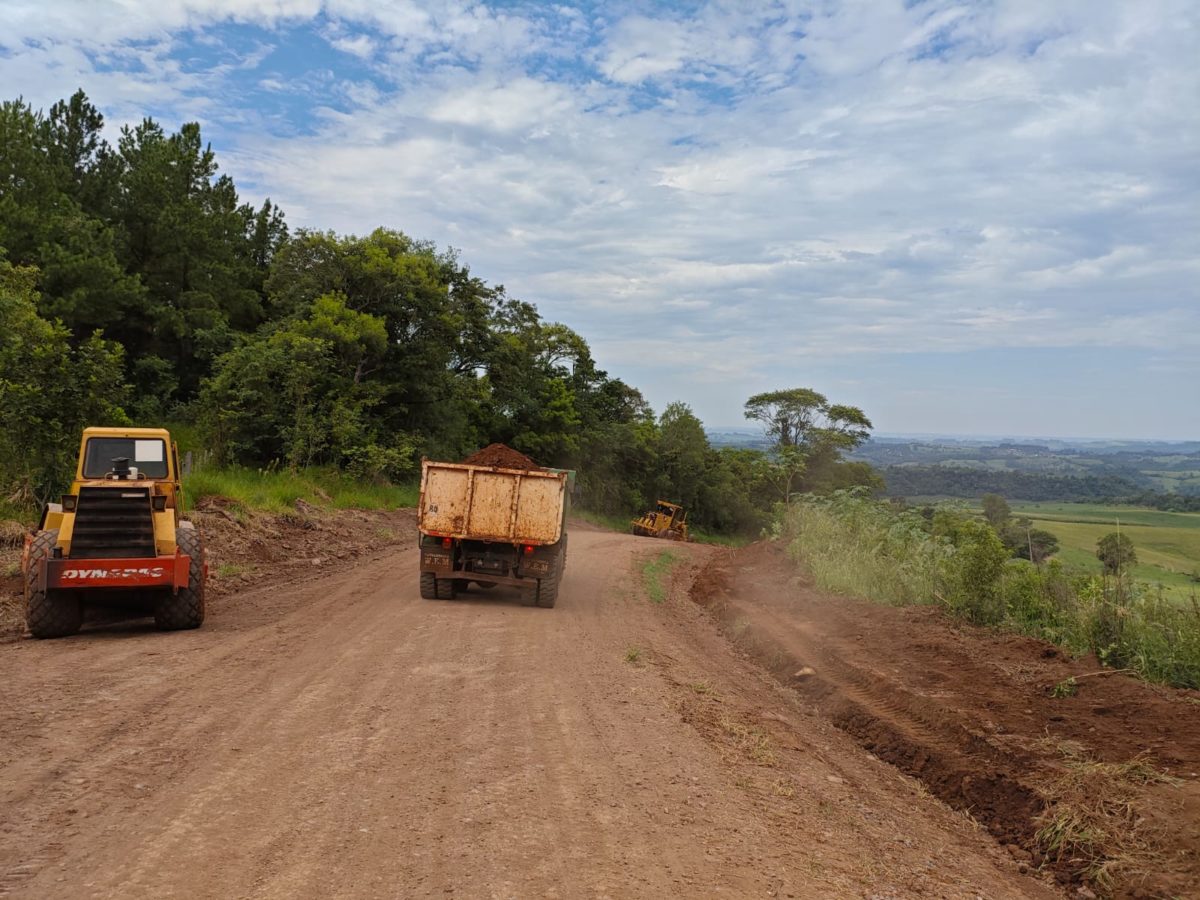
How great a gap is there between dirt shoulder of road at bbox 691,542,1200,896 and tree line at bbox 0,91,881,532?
12858 millimetres

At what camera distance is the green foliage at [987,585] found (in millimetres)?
8820

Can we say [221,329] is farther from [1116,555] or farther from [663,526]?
[1116,555]

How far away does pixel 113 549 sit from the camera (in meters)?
9.80

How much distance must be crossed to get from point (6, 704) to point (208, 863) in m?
3.89

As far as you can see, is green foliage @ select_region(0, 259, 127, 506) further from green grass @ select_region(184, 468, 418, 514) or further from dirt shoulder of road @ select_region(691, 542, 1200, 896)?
dirt shoulder of road @ select_region(691, 542, 1200, 896)

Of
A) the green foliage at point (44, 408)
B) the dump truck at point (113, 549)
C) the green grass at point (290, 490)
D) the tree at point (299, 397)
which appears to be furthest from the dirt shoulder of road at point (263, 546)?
the tree at point (299, 397)

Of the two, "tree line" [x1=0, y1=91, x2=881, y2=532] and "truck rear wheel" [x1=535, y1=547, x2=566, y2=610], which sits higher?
"tree line" [x1=0, y1=91, x2=881, y2=532]

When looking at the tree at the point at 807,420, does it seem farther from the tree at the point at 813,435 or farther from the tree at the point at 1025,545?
the tree at the point at 1025,545

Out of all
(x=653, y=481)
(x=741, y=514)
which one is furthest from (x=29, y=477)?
(x=741, y=514)

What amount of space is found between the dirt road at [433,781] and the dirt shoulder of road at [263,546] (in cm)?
266

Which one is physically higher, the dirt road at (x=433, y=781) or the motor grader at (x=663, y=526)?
the dirt road at (x=433, y=781)

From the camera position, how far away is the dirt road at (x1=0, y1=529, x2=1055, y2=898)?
4.49 m

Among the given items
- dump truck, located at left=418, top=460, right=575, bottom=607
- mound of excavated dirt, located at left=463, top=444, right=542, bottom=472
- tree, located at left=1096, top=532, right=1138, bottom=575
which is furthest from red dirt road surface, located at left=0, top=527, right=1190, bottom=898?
mound of excavated dirt, located at left=463, top=444, right=542, bottom=472

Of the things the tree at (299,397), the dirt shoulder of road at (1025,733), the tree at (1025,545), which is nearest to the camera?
the dirt shoulder of road at (1025,733)
